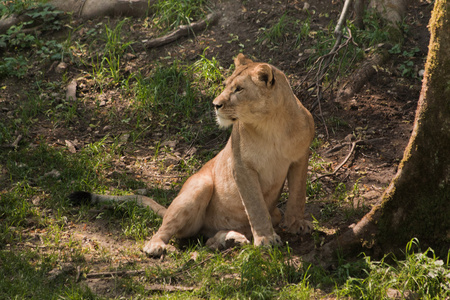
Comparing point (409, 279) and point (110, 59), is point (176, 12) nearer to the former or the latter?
point (110, 59)

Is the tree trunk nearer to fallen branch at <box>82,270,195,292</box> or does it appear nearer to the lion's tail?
fallen branch at <box>82,270,195,292</box>

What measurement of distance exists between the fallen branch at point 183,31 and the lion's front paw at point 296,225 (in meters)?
5.38

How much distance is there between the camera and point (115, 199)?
663 cm

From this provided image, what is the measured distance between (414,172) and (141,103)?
538cm

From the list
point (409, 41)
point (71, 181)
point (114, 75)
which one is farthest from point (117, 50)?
point (409, 41)

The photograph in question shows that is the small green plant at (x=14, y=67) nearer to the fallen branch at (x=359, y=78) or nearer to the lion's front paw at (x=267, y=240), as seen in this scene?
the fallen branch at (x=359, y=78)

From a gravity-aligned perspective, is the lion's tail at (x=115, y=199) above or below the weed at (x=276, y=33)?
below

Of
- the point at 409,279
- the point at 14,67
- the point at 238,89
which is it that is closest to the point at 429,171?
the point at 409,279

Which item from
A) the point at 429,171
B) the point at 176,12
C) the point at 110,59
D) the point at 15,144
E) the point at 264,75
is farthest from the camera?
the point at 176,12

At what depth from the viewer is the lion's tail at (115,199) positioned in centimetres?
646

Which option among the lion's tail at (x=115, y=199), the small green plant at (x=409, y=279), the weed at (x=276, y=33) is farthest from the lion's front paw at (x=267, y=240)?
the weed at (x=276, y=33)

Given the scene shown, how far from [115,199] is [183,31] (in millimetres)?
4654

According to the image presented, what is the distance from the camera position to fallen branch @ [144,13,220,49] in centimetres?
1016

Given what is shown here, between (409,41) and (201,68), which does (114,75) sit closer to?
(201,68)
